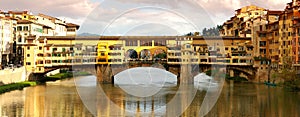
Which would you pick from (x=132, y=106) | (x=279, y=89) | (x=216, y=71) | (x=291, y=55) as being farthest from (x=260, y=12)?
(x=132, y=106)

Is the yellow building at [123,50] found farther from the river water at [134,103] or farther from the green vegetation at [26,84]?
the river water at [134,103]

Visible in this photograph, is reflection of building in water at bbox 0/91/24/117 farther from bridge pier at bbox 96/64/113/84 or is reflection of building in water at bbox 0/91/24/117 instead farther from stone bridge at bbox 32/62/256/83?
stone bridge at bbox 32/62/256/83

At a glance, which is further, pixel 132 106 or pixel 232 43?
pixel 232 43

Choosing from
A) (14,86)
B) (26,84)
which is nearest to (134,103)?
(14,86)

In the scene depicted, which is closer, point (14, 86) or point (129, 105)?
point (129, 105)

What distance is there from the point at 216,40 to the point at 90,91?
1357 centimetres

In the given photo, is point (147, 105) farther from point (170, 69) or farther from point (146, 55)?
point (146, 55)

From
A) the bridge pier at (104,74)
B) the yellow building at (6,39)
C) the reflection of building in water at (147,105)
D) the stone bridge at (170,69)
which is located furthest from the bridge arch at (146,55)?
the reflection of building in water at (147,105)

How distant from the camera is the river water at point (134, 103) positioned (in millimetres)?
21000

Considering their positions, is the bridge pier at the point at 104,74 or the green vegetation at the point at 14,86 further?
the bridge pier at the point at 104,74

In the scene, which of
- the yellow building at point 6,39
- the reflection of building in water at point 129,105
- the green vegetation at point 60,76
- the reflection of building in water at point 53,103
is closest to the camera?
the reflection of building in water at point 53,103

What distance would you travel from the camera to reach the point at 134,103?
24953 millimetres

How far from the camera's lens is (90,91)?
3031 centimetres

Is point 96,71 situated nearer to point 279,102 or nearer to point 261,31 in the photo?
point 261,31
